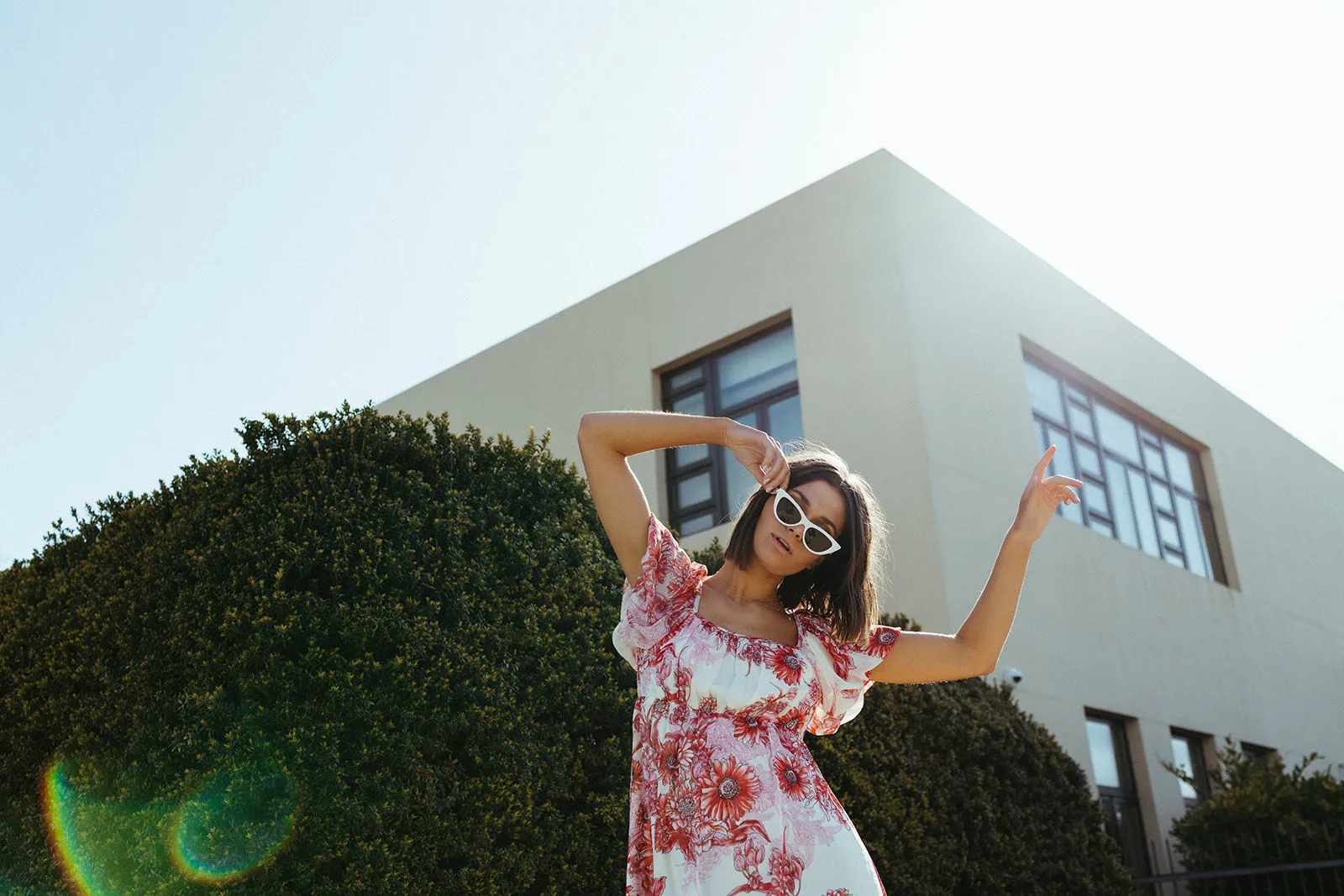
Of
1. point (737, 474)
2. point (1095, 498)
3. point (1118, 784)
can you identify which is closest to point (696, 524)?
point (737, 474)

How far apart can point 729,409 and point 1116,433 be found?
4.32 meters

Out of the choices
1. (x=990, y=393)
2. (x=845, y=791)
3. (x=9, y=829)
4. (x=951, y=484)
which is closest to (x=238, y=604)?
(x=9, y=829)

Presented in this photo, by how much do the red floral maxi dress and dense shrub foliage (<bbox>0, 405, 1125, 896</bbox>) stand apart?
1408 mm

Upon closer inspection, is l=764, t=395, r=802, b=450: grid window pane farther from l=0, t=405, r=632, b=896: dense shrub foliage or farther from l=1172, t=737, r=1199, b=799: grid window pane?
l=0, t=405, r=632, b=896: dense shrub foliage

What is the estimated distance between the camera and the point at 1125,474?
12.2 metres

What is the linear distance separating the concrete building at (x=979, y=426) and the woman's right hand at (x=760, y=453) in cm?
590

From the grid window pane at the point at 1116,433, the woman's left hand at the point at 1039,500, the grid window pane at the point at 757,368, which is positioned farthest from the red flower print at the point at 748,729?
the grid window pane at the point at 1116,433

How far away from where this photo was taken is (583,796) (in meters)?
4.49

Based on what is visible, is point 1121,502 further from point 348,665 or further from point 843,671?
point 843,671

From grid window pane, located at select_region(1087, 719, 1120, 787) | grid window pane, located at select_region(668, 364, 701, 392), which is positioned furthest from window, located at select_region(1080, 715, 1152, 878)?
grid window pane, located at select_region(668, 364, 701, 392)

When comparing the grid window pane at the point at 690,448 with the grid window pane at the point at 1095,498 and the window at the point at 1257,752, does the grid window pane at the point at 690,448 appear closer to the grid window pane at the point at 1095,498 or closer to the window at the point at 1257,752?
the grid window pane at the point at 1095,498

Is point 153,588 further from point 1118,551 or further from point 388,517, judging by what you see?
point 1118,551

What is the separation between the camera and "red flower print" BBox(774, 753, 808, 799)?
8.65 ft

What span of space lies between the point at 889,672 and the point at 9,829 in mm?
3402
